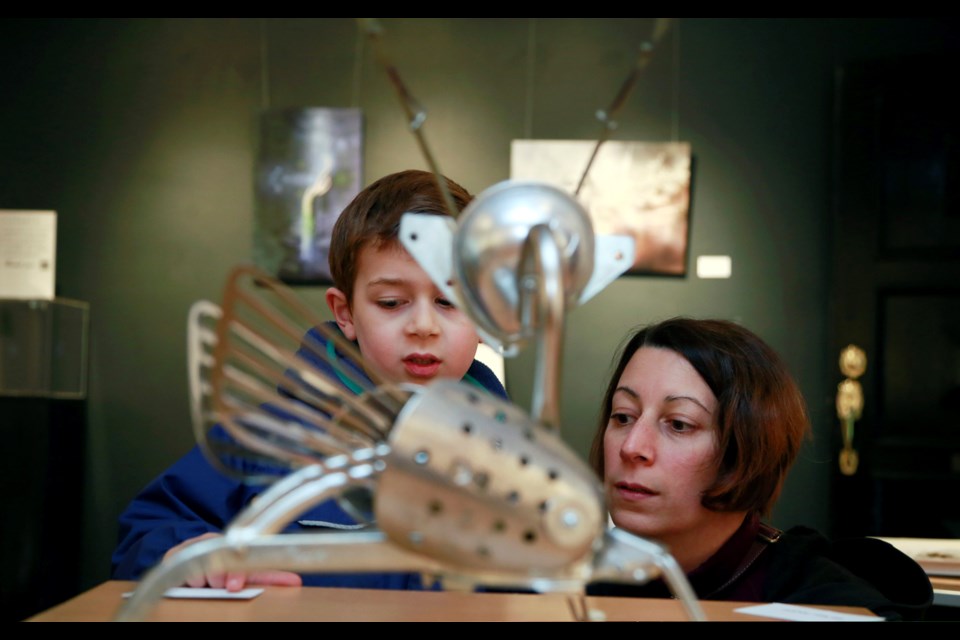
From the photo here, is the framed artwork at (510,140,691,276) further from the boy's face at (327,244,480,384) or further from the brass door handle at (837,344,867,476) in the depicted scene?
the boy's face at (327,244,480,384)

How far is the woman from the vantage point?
1204mm

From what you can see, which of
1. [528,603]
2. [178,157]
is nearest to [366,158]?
[178,157]

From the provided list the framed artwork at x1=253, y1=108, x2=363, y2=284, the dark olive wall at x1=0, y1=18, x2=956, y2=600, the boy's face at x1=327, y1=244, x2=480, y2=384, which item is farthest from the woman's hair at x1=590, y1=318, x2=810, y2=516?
the framed artwork at x1=253, y1=108, x2=363, y2=284

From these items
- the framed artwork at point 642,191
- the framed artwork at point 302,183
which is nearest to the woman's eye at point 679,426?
the framed artwork at point 642,191

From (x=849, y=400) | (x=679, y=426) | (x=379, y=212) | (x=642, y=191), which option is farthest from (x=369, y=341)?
(x=849, y=400)

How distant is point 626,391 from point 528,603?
516 mm

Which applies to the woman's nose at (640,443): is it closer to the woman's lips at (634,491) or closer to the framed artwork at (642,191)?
the woman's lips at (634,491)

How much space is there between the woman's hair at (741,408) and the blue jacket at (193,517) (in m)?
0.41

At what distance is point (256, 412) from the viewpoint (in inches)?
18.2

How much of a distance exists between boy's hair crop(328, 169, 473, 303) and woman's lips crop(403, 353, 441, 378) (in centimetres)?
15

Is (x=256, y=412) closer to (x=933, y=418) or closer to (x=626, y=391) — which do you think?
(x=626, y=391)

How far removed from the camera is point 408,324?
3.87ft

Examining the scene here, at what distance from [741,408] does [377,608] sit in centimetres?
65

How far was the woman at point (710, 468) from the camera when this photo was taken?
120 centimetres
